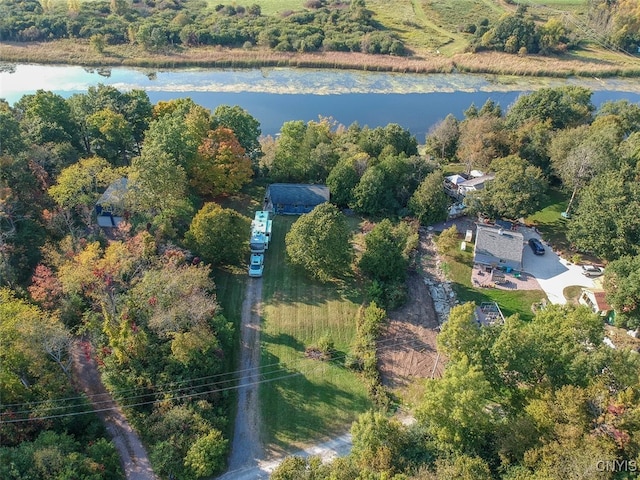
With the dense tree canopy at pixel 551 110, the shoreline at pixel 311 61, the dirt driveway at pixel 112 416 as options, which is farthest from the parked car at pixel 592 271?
the shoreline at pixel 311 61

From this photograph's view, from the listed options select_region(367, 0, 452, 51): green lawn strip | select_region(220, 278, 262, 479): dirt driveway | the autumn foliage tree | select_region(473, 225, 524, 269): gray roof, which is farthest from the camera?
select_region(367, 0, 452, 51): green lawn strip

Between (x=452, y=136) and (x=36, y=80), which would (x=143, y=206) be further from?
(x=36, y=80)

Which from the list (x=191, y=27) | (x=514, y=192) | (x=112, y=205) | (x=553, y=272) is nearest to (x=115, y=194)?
(x=112, y=205)

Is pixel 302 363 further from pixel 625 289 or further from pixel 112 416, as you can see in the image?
pixel 625 289

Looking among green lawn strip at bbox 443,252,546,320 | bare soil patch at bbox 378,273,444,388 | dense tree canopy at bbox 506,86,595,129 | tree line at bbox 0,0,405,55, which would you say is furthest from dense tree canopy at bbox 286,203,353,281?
tree line at bbox 0,0,405,55

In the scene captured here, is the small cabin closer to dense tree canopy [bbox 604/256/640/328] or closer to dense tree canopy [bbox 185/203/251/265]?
dense tree canopy [bbox 185/203/251/265]

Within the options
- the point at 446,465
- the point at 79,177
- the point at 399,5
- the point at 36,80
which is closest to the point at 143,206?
the point at 79,177
